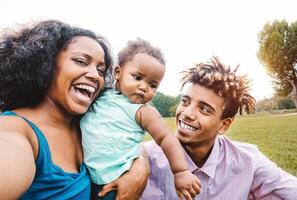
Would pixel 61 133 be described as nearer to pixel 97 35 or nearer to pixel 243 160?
pixel 97 35

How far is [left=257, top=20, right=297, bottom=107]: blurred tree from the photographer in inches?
1539

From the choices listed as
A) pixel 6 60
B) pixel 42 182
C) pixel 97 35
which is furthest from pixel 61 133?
pixel 97 35

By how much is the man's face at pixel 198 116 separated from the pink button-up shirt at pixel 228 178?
17cm

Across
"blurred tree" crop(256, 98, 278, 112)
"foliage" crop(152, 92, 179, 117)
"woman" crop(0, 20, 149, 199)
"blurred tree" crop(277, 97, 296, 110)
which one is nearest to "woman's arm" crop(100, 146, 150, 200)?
"woman" crop(0, 20, 149, 199)

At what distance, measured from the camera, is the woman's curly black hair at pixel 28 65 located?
8.55ft

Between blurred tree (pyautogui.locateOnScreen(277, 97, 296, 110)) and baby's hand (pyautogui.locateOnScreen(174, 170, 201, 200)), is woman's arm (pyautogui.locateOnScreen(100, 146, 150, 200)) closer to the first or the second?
baby's hand (pyautogui.locateOnScreen(174, 170, 201, 200))

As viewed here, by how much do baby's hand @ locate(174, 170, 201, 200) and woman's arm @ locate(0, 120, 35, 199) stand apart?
1.03m

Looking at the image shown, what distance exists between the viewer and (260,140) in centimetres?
1412

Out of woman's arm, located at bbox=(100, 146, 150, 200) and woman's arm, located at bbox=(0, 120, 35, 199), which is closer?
woman's arm, located at bbox=(0, 120, 35, 199)

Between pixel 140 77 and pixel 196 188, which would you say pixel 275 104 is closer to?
pixel 140 77

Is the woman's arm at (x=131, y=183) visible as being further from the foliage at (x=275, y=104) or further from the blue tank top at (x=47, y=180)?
the foliage at (x=275, y=104)

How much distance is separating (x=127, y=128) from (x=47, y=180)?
0.73 metres

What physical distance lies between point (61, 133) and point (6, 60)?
0.59m

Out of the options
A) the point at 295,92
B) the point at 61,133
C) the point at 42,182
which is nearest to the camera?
the point at 42,182
